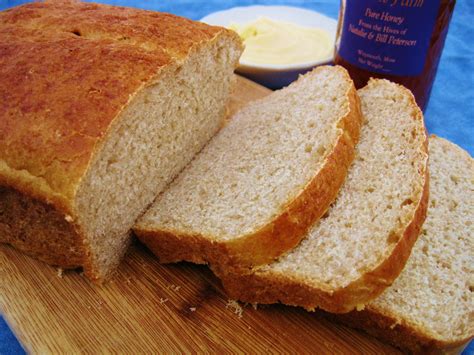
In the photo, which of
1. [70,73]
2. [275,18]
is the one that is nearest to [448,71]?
[275,18]

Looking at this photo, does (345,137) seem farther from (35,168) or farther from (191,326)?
(35,168)

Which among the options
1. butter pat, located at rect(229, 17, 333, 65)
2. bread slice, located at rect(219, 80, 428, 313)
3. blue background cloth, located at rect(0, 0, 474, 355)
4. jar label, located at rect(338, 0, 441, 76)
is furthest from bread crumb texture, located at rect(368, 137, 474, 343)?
butter pat, located at rect(229, 17, 333, 65)

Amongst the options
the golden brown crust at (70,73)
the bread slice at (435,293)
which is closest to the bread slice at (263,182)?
the bread slice at (435,293)

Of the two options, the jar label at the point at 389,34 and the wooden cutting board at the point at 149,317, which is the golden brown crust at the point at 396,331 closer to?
the wooden cutting board at the point at 149,317

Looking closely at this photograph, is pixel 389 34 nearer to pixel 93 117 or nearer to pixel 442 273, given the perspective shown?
pixel 442 273

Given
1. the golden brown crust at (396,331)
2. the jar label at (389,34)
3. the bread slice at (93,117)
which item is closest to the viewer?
the golden brown crust at (396,331)
